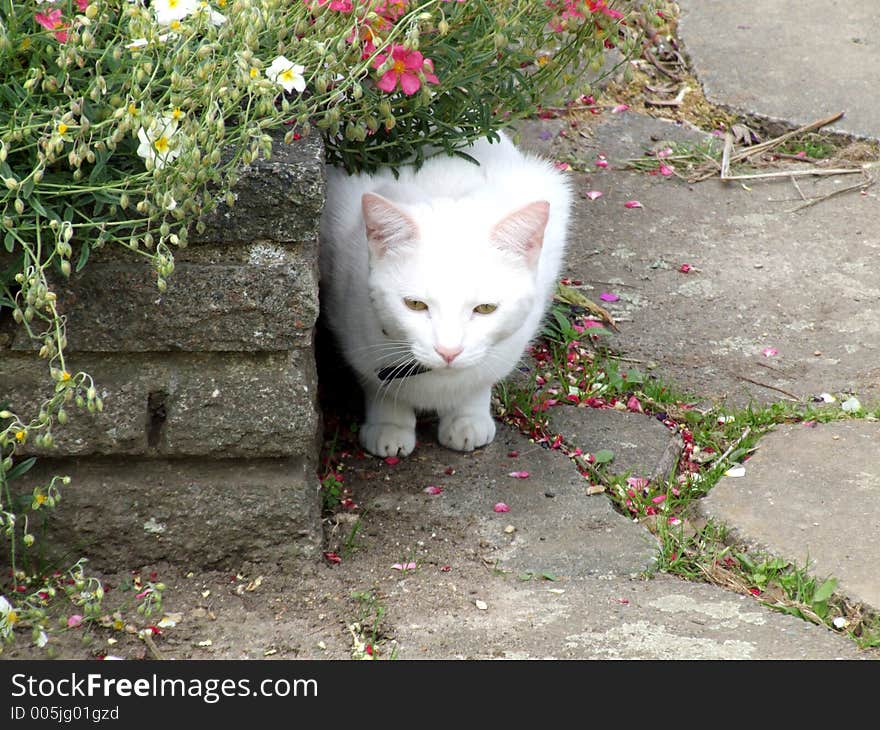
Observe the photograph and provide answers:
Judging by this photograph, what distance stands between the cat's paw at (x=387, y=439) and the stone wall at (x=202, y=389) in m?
0.45

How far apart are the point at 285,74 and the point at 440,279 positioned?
71cm

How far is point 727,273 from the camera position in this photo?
3.65 meters

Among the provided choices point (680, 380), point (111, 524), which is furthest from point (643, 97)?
point (111, 524)

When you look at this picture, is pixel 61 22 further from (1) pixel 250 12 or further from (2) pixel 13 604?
(2) pixel 13 604

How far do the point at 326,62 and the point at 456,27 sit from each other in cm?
52

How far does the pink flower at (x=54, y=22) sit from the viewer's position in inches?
71.4

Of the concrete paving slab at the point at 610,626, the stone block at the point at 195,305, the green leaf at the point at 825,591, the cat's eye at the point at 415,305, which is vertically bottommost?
the concrete paving slab at the point at 610,626

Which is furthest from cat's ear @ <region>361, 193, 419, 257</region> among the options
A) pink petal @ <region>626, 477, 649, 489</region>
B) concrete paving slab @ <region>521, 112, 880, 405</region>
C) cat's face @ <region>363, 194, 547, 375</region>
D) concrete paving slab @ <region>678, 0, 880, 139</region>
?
concrete paving slab @ <region>678, 0, 880, 139</region>

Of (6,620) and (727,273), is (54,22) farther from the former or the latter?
(727,273)

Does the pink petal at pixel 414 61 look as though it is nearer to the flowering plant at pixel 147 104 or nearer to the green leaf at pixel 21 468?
the flowering plant at pixel 147 104

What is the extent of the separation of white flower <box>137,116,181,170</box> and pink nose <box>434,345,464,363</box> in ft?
2.69

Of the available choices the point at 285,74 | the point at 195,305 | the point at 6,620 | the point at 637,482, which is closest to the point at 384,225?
the point at 195,305

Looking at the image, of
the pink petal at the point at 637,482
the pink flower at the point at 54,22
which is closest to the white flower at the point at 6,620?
the pink flower at the point at 54,22

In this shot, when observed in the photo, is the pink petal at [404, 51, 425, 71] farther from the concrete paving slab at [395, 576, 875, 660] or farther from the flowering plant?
the concrete paving slab at [395, 576, 875, 660]
